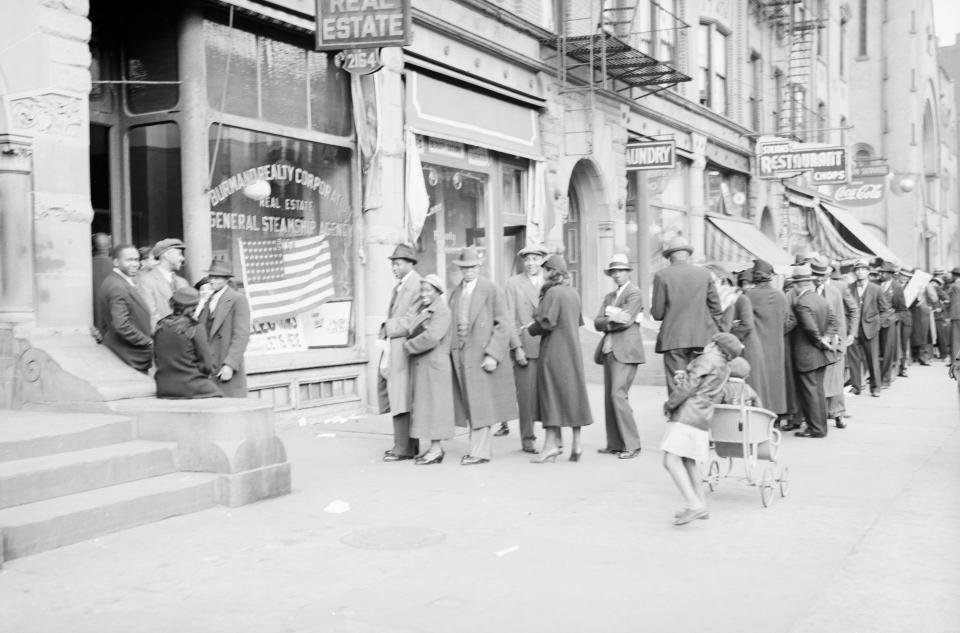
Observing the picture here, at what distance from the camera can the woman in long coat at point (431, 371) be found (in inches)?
365

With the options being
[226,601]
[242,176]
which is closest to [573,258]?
[242,176]

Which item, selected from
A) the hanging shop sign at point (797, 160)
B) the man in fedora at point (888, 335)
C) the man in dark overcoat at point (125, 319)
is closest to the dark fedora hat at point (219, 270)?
the man in dark overcoat at point (125, 319)

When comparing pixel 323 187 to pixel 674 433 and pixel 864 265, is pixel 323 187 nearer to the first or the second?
pixel 674 433

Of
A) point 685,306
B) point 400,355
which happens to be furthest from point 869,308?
point 400,355

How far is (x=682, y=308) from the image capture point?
10352 millimetres

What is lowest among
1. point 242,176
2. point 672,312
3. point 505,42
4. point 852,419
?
point 852,419

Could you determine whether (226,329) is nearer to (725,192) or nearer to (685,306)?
(685,306)

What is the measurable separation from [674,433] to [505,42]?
35.1 feet

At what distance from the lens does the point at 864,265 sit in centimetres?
1662

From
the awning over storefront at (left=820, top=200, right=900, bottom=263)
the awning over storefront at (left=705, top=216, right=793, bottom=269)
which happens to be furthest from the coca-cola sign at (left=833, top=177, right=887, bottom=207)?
the awning over storefront at (left=705, top=216, right=793, bottom=269)

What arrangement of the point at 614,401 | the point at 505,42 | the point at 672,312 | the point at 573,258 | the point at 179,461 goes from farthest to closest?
the point at 573,258 → the point at 505,42 → the point at 672,312 → the point at 614,401 → the point at 179,461

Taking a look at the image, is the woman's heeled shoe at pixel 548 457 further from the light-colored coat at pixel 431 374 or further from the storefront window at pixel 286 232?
the storefront window at pixel 286 232

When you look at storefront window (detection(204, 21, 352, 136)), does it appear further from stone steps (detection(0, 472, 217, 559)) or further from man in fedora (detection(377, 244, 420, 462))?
stone steps (detection(0, 472, 217, 559))

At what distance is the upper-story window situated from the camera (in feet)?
84.0
